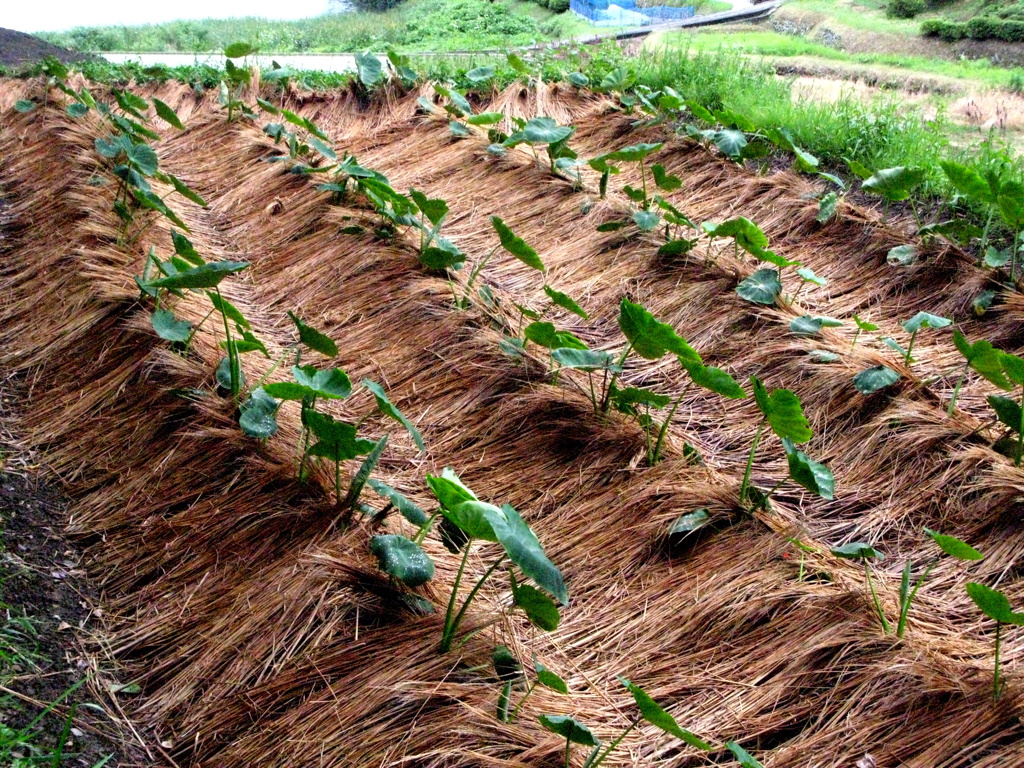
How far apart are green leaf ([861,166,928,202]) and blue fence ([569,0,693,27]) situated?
660 cm

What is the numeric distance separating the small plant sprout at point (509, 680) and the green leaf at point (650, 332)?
36.4 inches

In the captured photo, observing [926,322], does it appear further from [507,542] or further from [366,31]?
[366,31]

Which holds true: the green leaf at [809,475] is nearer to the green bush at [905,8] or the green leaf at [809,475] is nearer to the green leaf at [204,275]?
the green leaf at [204,275]

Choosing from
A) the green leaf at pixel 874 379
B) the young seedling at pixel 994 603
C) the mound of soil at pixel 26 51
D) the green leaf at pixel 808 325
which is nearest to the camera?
the young seedling at pixel 994 603

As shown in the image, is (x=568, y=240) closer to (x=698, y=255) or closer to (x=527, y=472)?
(x=698, y=255)

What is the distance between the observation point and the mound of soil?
8359 millimetres

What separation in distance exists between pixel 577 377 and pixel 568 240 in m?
1.43

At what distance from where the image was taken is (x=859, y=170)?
4273mm

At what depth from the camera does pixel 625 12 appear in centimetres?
1005

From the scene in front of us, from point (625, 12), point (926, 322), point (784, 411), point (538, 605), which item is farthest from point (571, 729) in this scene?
point (625, 12)

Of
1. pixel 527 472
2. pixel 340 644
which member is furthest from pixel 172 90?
pixel 340 644

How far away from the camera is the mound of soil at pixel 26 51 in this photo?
8.36 metres

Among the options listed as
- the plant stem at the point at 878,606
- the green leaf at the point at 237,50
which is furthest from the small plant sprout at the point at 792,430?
the green leaf at the point at 237,50

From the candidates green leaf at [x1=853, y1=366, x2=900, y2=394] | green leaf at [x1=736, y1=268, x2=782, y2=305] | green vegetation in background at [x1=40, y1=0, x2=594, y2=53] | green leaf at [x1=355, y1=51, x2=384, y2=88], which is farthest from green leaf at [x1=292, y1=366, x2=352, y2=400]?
green vegetation in background at [x1=40, y1=0, x2=594, y2=53]
